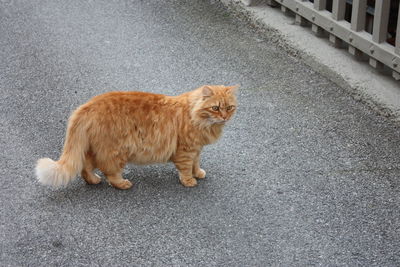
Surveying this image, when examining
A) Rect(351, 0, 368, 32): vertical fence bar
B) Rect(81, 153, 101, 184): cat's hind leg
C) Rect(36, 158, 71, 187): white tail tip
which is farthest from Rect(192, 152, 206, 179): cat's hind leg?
Rect(351, 0, 368, 32): vertical fence bar

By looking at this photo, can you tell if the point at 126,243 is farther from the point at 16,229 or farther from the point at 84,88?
the point at 84,88

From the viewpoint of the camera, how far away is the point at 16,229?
423 cm

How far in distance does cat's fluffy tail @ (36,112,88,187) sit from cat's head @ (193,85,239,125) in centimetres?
81

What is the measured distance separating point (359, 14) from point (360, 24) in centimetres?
10

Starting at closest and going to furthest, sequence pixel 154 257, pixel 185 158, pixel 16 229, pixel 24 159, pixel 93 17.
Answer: pixel 154 257 → pixel 16 229 → pixel 185 158 → pixel 24 159 → pixel 93 17

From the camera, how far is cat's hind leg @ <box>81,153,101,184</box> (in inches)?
174

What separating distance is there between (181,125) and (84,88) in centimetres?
192

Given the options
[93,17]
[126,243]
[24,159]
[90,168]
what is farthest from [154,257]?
[93,17]

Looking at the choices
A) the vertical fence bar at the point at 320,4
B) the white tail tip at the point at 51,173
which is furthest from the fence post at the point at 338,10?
the white tail tip at the point at 51,173

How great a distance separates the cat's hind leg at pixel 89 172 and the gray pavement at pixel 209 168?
64 mm

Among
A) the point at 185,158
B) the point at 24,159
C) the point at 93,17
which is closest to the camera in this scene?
the point at 185,158

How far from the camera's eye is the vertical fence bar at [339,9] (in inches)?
243

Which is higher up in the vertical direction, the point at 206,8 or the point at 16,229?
the point at 206,8

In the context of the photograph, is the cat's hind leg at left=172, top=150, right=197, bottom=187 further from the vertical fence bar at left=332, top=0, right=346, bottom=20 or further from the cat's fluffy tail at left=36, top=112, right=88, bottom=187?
the vertical fence bar at left=332, top=0, right=346, bottom=20
